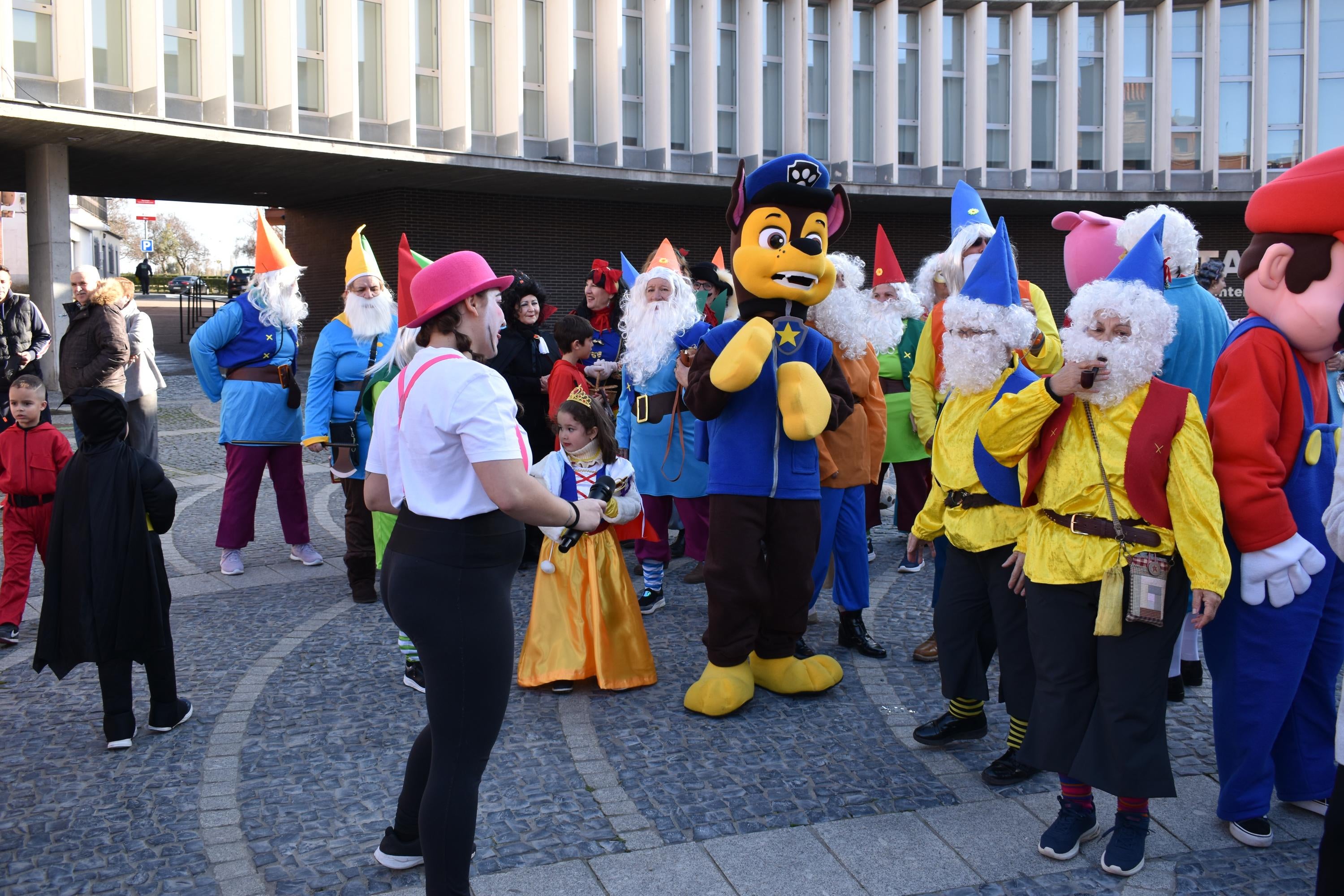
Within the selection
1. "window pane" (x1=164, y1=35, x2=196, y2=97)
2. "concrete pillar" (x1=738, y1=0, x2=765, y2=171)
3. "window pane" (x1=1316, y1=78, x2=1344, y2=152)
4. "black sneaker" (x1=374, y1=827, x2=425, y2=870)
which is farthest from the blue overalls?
"window pane" (x1=1316, y1=78, x2=1344, y2=152)

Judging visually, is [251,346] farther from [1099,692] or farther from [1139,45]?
[1139,45]

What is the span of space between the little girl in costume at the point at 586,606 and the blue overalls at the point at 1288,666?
7.67 feet

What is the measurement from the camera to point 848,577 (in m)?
5.37

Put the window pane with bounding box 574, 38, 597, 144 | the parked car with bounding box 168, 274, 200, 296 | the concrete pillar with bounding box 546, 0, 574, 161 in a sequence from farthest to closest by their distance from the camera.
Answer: the parked car with bounding box 168, 274, 200, 296, the window pane with bounding box 574, 38, 597, 144, the concrete pillar with bounding box 546, 0, 574, 161

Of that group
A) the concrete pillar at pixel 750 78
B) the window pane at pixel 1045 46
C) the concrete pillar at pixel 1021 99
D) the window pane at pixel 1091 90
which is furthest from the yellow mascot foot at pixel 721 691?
the window pane at pixel 1091 90

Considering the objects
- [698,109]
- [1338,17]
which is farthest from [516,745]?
[1338,17]

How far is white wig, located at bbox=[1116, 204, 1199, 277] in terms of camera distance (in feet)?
14.5

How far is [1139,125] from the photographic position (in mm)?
27125

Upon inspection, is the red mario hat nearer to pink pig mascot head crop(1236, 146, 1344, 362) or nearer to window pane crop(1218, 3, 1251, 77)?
pink pig mascot head crop(1236, 146, 1344, 362)

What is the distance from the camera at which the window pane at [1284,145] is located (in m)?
27.2

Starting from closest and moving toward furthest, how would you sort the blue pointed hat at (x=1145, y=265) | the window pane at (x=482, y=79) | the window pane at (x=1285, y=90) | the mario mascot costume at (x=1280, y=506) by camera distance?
the mario mascot costume at (x=1280, y=506), the blue pointed hat at (x=1145, y=265), the window pane at (x=482, y=79), the window pane at (x=1285, y=90)

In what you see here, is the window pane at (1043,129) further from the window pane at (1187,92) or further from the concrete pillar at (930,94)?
the window pane at (1187,92)

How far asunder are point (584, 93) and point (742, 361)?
19.9 meters

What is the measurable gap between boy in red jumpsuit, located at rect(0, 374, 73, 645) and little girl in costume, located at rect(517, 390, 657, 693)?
8.19ft
